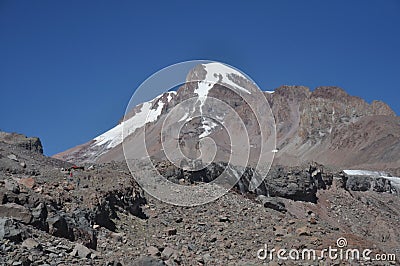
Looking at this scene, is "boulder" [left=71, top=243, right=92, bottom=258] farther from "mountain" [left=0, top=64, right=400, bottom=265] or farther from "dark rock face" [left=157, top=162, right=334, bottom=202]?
"dark rock face" [left=157, top=162, right=334, bottom=202]

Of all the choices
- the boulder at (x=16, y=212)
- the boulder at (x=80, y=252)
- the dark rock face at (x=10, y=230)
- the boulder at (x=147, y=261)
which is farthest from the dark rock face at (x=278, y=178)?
the dark rock face at (x=10, y=230)

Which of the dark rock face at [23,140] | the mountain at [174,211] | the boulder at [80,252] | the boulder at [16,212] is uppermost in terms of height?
the dark rock face at [23,140]

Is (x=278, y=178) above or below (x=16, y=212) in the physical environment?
above

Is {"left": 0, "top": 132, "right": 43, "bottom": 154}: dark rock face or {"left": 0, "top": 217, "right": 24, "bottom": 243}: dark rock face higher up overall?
{"left": 0, "top": 132, "right": 43, "bottom": 154}: dark rock face

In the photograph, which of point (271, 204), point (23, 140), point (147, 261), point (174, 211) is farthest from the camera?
point (23, 140)

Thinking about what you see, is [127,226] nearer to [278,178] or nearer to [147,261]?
[147,261]

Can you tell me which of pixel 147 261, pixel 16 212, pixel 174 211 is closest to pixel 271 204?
pixel 174 211

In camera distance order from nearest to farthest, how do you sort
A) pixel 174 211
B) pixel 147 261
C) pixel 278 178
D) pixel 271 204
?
pixel 147 261 < pixel 174 211 < pixel 271 204 < pixel 278 178

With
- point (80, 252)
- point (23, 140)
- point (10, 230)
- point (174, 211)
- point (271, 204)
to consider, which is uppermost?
point (23, 140)

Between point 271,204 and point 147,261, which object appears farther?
point 271,204

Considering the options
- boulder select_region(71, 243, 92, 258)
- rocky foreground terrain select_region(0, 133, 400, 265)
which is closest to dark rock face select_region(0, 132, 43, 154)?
rocky foreground terrain select_region(0, 133, 400, 265)

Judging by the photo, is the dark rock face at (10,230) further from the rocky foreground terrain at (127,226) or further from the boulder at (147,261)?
the boulder at (147,261)

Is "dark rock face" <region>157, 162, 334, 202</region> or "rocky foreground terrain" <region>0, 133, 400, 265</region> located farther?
"dark rock face" <region>157, 162, 334, 202</region>

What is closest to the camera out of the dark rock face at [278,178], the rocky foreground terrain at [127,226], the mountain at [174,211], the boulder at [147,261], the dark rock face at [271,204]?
the rocky foreground terrain at [127,226]
